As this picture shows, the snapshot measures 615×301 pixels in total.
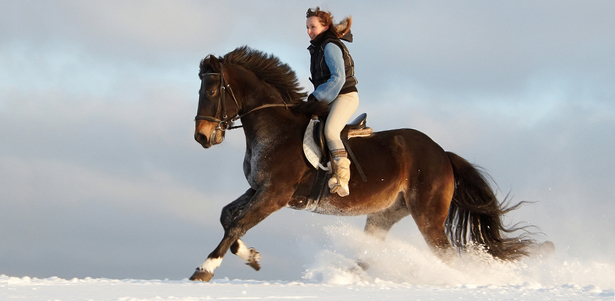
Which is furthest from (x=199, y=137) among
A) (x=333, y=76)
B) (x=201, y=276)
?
(x=333, y=76)

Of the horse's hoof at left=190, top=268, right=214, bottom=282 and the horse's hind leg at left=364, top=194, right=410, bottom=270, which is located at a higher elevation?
the horse's hind leg at left=364, top=194, right=410, bottom=270

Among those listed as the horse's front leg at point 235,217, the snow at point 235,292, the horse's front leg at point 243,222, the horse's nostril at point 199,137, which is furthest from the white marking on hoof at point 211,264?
the horse's nostril at point 199,137

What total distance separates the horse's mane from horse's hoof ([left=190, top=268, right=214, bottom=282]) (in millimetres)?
1997

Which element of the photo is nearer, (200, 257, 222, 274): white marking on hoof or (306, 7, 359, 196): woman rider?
(200, 257, 222, 274): white marking on hoof

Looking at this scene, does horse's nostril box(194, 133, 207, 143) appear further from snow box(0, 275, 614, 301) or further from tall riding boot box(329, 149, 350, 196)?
snow box(0, 275, 614, 301)

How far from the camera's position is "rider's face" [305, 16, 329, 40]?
20.1ft

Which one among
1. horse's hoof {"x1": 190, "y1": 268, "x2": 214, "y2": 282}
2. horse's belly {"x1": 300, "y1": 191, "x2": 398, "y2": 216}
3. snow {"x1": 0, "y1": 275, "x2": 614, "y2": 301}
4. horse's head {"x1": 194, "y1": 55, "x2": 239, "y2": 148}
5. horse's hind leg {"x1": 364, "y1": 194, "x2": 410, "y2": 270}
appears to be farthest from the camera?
horse's hind leg {"x1": 364, "y1": 194, "x2": 410, "y2": 270}

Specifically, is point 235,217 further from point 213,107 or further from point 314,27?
point 314,27

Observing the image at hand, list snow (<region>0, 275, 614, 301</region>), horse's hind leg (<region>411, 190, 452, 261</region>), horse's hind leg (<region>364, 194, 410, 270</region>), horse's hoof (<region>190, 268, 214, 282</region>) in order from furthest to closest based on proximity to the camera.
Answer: horse's hind leg (<region>364, 194, 410, 270</region>), horse's hind leg (<region>411, 190, 452, 261</region>), horse's hoof (<region>190, 268, 214, 282</region>), snow (<region>0, 275, 614, 301</region>)

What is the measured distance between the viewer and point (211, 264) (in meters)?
5.42

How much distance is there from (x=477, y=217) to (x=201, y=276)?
134 inches

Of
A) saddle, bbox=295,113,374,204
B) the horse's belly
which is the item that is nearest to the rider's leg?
saddle, bbox=295,113,374,204

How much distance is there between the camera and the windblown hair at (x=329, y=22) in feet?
20.1

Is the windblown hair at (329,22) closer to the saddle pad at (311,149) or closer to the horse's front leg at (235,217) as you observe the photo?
the saddle pad at (311,149)
